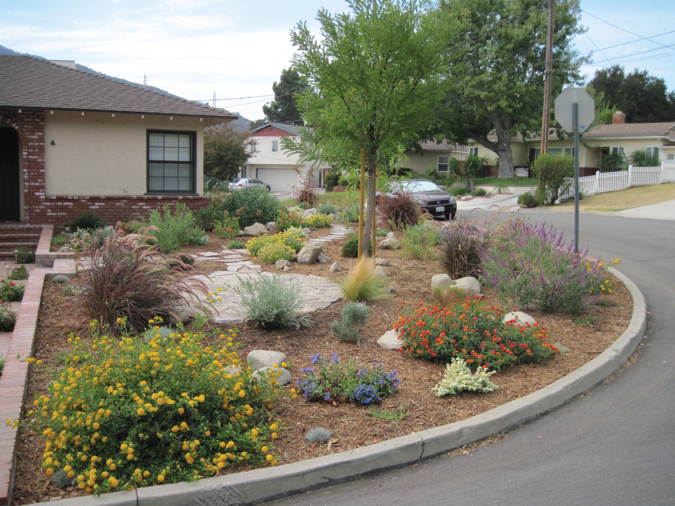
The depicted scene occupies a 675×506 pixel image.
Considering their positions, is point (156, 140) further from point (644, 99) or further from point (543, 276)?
point (644, 99)

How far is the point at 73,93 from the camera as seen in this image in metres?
14.6

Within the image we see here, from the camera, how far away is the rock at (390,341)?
6.37m

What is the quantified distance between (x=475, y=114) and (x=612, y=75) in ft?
103

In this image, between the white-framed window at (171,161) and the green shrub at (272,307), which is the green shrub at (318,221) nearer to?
the white-framed window at (171,161)

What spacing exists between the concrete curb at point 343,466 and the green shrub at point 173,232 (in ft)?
26.1

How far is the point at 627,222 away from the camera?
19.1 m

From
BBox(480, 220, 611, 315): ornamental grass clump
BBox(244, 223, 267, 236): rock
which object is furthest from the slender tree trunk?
BBox(244, 223, 267, 236): rock

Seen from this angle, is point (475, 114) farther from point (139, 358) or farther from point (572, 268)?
point (139, 358)

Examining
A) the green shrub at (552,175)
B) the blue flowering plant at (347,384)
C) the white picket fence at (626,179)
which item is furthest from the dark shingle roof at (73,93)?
the white picket fence at (626,179)

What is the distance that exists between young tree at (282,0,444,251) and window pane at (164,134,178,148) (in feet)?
22.1

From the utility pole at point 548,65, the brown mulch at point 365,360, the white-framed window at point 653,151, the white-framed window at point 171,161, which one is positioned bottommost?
the brown mulch at point 365,360

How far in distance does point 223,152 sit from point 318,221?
2028 cm

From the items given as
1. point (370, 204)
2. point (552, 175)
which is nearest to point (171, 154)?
point (370, 204)

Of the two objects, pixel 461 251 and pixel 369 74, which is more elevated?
pixel 369 74
